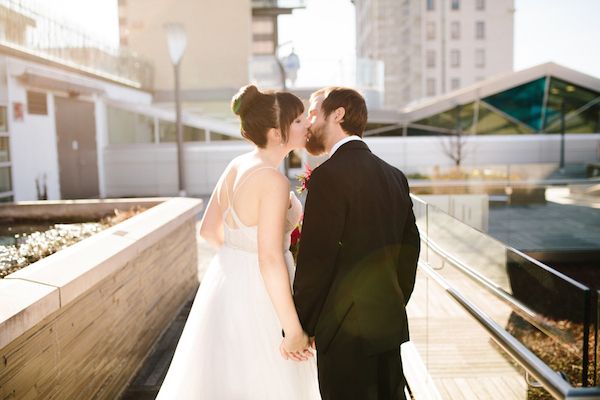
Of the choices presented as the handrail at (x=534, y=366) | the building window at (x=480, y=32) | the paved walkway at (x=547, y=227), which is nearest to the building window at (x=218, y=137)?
the paved walkway at (x=547, y=227)

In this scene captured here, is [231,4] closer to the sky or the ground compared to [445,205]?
closer to the sky

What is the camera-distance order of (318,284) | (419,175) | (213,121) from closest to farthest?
(318,284) → (419,175) → (213,121)

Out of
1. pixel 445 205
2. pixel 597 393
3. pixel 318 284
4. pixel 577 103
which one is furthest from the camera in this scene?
pixel 577 103

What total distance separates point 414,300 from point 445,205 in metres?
6.54

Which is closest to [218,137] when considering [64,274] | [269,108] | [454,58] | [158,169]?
[158,169]

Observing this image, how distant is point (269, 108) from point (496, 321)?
2268mm

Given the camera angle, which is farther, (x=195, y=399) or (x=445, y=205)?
(x=445, y=205)

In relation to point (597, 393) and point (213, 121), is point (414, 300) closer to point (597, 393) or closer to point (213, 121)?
point (597, 393)

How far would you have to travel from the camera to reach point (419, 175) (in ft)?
59.7

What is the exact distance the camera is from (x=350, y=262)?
2.37 meters

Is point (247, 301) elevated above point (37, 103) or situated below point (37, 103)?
below

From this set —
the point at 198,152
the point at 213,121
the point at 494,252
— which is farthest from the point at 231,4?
the point at 494,252

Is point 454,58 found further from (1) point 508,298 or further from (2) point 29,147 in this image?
(1) point 508,298

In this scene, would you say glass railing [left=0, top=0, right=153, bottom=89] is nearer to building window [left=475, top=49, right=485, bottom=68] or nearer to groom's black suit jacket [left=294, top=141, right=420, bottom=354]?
groom's black suit jacket [left=294, top=141, right=420, bottom=354]
